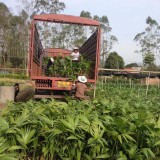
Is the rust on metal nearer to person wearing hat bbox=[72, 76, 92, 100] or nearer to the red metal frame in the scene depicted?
the red metal frame

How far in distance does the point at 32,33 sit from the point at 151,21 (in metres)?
47.0

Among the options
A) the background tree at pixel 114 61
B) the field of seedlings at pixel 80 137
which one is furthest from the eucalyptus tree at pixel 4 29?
the field of seedlings at pixel 80 137

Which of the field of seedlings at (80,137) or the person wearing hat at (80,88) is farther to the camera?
the person wearing hat at (80,88)

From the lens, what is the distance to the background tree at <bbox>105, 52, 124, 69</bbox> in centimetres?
5295

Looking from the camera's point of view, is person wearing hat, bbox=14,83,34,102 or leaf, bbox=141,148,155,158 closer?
leaf, bbox=141,148,155,158

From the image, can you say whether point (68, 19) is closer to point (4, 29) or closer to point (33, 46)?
point (33, 46)

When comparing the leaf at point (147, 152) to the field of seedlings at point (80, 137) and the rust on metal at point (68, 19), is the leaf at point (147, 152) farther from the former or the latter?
the rust on metal at point (68, 19)

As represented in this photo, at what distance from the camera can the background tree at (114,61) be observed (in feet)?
174

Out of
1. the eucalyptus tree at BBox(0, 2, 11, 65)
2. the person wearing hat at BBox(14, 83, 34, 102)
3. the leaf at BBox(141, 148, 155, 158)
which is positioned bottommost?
the person wearing hat at BBox(14, 83, 34, 102)

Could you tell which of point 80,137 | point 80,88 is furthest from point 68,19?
point 80,137

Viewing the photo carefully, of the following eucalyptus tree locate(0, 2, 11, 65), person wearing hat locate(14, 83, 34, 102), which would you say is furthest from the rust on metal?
eucalyptus tree locate(0, 2, 11, 65)

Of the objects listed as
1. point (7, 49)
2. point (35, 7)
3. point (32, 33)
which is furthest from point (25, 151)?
point (7, 49)

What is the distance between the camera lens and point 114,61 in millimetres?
53844

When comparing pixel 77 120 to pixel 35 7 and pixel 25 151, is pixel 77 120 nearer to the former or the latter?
pixel 25 151
